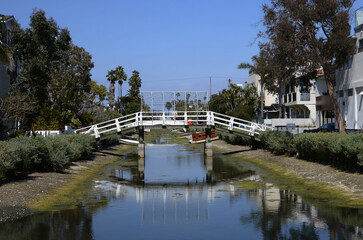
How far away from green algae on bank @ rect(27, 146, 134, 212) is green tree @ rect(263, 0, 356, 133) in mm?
18104

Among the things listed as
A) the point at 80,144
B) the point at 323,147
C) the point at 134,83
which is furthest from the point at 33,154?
the point at 134,83

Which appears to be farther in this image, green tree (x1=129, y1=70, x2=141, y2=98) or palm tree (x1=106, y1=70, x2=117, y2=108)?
green tree (x1=129, y1=70, x2=141, y2=98)

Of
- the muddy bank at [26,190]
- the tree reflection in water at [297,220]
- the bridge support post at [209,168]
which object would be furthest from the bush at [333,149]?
the muddy bank at [26,190]

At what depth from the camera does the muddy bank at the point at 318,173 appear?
2127cm

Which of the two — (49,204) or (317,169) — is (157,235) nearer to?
(49,204)

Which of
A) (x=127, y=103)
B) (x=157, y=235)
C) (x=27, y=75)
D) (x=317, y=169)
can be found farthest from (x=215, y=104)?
(x=157, y=235)

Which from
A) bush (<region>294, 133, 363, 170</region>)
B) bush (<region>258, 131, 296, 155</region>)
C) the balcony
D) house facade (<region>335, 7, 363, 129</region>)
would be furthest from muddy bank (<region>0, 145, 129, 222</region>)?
the balcony

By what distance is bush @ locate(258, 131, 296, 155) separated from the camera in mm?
37406

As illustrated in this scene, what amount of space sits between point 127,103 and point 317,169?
308 feet

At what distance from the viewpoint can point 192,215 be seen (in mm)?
17281

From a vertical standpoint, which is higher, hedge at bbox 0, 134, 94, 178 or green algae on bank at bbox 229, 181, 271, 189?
hedge at bbox 0, 134, 94, 178

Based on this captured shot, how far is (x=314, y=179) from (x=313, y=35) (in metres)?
15.9

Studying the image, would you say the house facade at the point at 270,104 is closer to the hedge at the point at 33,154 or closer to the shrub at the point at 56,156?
the hedge at the point at 33,154

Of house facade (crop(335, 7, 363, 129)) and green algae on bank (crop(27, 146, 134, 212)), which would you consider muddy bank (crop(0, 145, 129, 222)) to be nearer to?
green algae on bank (crop(27, 146, 134, 212))
